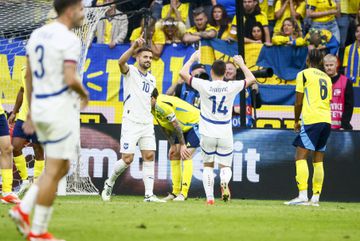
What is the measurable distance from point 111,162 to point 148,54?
3.86 meters

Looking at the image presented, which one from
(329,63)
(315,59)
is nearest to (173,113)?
(315,59)

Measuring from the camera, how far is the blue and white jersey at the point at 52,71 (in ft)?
27.7

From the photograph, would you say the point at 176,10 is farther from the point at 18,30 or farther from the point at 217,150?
the point at 217,150

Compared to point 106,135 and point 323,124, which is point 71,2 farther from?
point 106,135

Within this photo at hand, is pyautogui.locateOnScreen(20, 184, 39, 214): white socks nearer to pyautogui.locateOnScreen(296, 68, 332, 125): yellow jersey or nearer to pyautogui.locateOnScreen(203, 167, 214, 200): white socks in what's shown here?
pyautogui.locateOnScreen(203, 167, 214, 200): white socks

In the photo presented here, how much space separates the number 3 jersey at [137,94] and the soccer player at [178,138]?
71cm

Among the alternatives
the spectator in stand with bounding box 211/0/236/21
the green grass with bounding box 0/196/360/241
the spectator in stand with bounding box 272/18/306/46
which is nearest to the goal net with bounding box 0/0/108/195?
the spectator in stand with bounding box 211/0/236/21

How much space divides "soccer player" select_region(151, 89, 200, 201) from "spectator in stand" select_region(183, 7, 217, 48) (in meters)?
3.46

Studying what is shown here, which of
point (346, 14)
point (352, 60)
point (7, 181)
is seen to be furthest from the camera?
point (346, 14)

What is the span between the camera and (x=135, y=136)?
1493 cm

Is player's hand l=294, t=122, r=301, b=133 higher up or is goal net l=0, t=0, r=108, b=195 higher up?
goal net l=0, t=0, r=108, b=195

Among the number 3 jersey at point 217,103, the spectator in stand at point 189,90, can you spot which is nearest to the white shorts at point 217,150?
the number 3 jersey at point 217,103

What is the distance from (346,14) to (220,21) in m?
2.80

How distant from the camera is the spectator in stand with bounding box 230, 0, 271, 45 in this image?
795 inches
